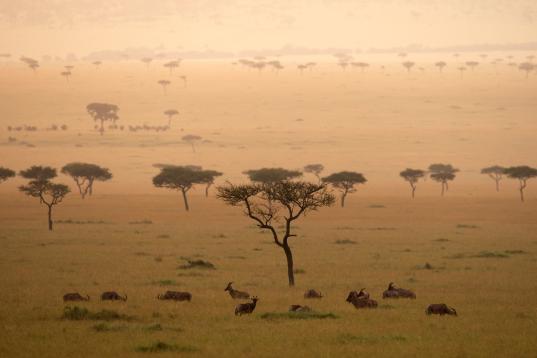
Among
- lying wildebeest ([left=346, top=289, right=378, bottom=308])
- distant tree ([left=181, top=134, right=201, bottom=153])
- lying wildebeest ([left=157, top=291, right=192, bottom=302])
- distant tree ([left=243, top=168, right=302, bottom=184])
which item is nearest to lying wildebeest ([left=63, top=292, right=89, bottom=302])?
lying wildebeest ([left=157, top=291, right=192, bottom=302])

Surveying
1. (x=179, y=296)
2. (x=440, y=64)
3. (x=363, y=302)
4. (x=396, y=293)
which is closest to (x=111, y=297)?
(x=179, y=296)

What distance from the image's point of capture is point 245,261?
34875 millimetres

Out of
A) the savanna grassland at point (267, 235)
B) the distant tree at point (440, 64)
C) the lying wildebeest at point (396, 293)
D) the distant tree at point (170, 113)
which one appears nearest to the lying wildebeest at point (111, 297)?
the savanna grassland at point (267, 235)

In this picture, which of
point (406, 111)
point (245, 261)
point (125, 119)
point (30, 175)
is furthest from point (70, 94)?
point (245, 261)

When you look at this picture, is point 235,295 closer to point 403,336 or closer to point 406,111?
point 403,336

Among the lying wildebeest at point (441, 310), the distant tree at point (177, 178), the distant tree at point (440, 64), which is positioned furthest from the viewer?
the distant tree at point (440, 64)

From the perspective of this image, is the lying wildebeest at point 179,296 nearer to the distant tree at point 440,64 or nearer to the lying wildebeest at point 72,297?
the lying wildebeest at point 72,297

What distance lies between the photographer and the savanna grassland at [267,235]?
59.4 ft

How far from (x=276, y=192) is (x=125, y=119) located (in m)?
107

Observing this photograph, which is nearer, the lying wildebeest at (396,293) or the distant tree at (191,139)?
the lying wildebeest at (396,293)

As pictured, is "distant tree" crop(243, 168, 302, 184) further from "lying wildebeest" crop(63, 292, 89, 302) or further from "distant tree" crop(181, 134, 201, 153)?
"lying wildebeest" crop(63, 292, 89, 302)

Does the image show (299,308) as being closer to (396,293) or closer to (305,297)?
(305,297)

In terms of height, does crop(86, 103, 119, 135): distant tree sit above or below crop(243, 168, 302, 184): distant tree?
above

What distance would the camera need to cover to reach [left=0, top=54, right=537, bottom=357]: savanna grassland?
713 inches
